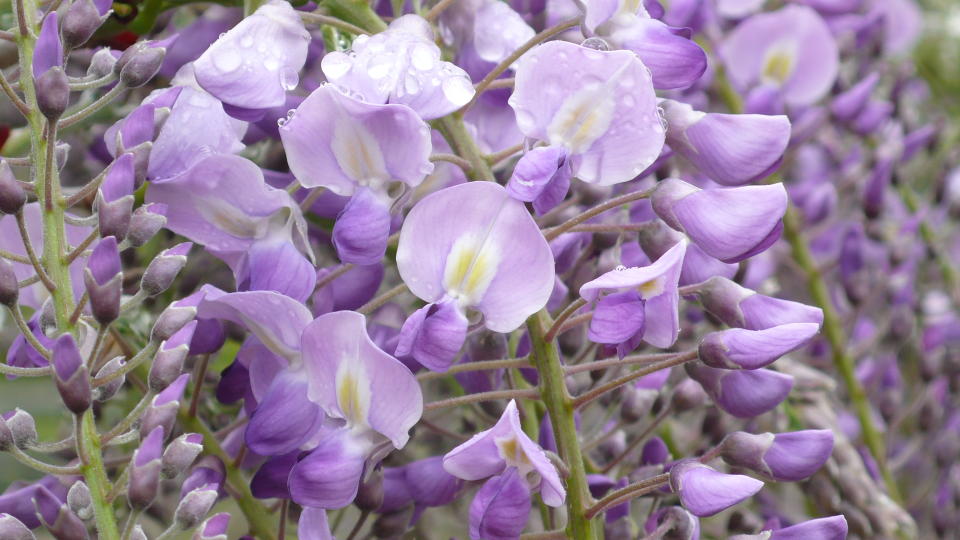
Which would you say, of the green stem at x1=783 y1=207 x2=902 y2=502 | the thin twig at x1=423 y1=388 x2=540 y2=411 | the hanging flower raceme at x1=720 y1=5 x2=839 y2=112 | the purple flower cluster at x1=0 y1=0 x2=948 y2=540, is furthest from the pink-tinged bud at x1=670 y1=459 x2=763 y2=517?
the hanging flower raceme at x1=720 y1=5 x2=839 y2=112

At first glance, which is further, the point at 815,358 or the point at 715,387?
the point at 815,358

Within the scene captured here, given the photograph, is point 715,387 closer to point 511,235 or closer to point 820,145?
point 511,235

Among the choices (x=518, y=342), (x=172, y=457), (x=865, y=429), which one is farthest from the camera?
(x=865, y=429)

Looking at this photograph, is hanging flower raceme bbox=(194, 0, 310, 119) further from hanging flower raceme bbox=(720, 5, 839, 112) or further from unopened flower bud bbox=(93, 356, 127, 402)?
hanging flower raceme bbox=(720, 5, 839, 112)

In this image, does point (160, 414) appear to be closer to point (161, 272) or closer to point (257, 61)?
point (161, 272)

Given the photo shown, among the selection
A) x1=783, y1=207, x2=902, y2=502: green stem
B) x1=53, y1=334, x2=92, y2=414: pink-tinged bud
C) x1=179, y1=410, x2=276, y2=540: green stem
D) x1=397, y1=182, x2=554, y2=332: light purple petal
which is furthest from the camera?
x1=783, y1=207, x2=902, y2=502: green stem

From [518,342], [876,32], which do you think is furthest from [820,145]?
[518,342]

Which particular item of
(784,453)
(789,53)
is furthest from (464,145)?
(789,53)
